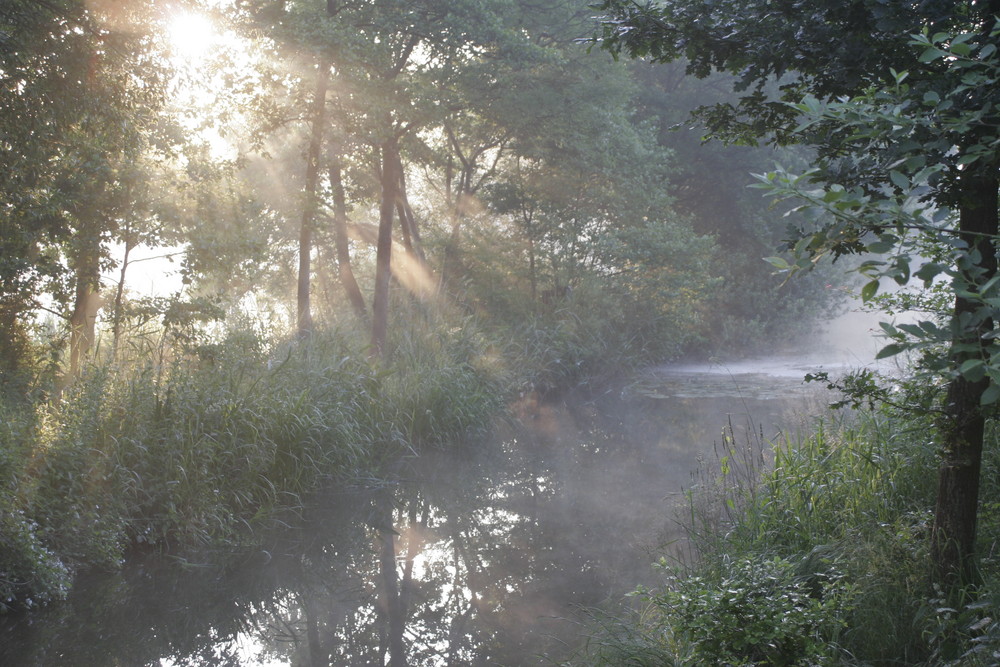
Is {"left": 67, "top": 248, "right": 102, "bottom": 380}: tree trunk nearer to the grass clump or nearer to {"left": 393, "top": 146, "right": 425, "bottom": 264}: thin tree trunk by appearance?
the grass clump

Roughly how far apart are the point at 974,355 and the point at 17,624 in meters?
5.25

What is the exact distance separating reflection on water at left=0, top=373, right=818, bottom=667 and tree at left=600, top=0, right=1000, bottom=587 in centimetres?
256

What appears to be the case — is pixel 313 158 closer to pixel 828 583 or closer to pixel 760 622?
pixel 828 583

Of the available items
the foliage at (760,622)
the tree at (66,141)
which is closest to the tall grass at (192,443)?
the tree at (66,141)

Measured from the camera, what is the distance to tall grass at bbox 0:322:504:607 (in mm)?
5434

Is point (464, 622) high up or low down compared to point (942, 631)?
down

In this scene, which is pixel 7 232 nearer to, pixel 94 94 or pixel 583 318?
pixel 94 94

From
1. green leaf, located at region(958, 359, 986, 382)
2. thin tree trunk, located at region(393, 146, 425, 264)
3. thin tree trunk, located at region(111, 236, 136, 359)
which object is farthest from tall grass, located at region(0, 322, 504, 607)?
thin tree trunk, located at region(393, 146, 425, 264)

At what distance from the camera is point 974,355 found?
8.19ft

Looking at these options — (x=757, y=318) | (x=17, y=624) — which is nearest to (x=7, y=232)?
(x=17, y=624)

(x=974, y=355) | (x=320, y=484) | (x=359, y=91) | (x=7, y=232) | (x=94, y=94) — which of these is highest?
(x=359, y=91)

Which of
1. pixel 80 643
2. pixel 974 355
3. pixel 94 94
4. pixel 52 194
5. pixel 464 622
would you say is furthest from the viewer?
pixel 52 194

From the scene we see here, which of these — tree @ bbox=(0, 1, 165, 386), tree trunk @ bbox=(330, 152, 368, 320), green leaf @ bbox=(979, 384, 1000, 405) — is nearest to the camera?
green leaf @ bbox=(979, 384, 1000, 405)

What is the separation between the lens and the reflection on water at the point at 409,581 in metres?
4.88
